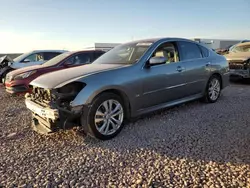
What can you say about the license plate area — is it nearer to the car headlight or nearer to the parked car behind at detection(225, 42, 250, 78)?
the car headlight

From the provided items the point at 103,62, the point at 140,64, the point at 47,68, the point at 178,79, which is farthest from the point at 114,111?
the point at 47,68

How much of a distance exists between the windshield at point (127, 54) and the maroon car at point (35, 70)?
2.55 m

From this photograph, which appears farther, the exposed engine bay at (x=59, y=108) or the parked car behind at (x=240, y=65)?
the parked car behind at (x=240, y=65)

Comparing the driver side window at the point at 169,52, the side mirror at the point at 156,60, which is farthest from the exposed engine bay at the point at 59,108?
the driver side window at the point at 169,52

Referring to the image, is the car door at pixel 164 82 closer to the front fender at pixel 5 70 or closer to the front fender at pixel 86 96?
the front fender at pixel 86 96

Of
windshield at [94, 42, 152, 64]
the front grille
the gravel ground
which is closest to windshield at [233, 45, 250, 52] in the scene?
the gravel ground

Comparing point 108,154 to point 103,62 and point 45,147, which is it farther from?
point 103,62

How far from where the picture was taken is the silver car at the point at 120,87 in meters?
3.33

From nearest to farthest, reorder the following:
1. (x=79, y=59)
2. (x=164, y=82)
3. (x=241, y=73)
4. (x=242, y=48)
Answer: (x=164, y=82)
(x=79, y=59)
(x=241, y=73)
(x=242, y=48)

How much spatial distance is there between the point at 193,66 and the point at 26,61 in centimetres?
742

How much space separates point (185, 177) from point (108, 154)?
107 centimetres

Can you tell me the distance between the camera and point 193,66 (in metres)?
5.02

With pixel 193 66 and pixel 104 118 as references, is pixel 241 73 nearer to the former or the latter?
pixel 193 66

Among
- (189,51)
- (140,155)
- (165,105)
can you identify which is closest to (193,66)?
(189,51)
